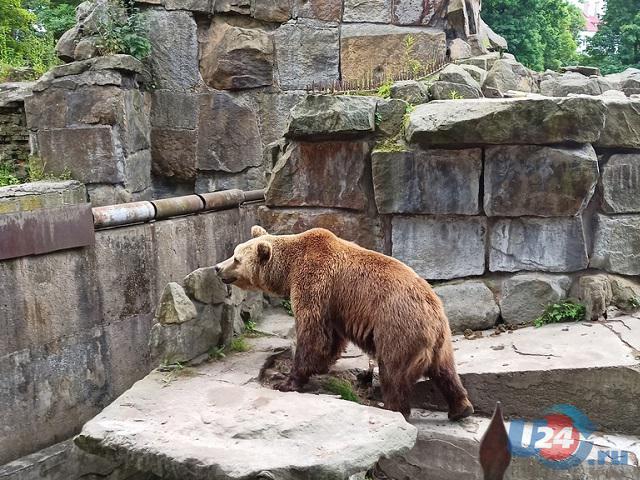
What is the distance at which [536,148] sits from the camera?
5.08 metres

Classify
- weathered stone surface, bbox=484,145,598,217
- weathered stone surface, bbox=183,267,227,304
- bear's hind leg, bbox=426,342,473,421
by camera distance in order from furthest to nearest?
weathered stone surface, bbox=484,145,598,217 → weathered stone surface, bbox=183,267,227,304 → bear's hind leg, bbox=426,342,473,421

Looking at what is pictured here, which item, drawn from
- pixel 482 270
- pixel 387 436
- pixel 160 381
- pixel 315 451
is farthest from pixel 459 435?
pixel 160 381

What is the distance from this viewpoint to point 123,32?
722cm

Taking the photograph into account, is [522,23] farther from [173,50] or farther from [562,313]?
[562,313]

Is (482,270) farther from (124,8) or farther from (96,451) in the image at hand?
(124,8)

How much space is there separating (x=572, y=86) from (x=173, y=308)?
4.94 metres

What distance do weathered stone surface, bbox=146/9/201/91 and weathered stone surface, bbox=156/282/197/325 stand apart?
391cm

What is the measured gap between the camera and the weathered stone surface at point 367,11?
7.38m

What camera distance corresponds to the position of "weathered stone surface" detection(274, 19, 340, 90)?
7.52m

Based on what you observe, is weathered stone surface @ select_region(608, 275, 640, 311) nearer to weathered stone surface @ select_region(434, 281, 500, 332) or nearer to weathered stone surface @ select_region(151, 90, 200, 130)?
weathered stone surface @ select_region(434, 281, 500, 332)

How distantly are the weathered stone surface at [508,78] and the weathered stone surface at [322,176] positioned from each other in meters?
2.06

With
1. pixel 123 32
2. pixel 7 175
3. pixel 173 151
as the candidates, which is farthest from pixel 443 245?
pixel 7 175

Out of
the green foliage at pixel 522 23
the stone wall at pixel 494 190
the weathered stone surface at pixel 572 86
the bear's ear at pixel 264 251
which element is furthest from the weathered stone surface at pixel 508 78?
the green foliage at pixel 522 23

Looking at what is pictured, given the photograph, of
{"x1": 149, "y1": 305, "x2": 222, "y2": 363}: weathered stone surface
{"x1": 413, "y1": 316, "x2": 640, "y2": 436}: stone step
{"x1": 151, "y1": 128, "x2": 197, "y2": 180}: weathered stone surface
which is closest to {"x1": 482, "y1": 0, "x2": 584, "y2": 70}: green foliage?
{"x1": 151, "y1": 128, "x2": 197, "y2": 180}: weathered stone surface
